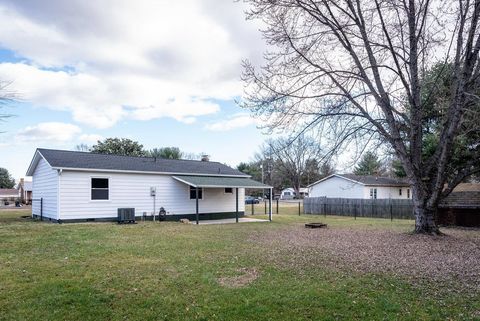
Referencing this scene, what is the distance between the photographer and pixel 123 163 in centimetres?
2031

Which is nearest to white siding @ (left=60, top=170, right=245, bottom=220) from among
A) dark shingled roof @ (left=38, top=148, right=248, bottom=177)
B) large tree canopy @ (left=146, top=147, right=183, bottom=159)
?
dark shingled roof @ (left=38, top=148, right=248, bottom=177)

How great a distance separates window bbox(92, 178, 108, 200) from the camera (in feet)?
60.0

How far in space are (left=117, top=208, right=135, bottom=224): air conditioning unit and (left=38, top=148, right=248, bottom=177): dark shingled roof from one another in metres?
2.30

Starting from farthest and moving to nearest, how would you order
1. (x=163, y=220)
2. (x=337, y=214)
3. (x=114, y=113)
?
(x=114, y=113)
(x=337, y=214)
(x=163, y=220)

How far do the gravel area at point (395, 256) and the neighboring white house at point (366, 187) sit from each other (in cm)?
2172

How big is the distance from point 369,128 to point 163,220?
12.5 meters

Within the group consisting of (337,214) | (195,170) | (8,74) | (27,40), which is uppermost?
(27,40)

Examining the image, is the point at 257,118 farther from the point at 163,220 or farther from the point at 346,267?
the point at 163,220

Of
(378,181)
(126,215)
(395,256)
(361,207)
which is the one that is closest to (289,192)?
(378,181)

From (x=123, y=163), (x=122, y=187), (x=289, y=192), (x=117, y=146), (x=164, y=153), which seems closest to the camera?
(x=122, y=187)

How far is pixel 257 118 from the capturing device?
37.5 ft

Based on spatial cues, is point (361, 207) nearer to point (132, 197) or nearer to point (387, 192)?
point (387, 192)

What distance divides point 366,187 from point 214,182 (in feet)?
61.8

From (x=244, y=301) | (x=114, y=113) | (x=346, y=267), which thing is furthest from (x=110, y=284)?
(x=114, y=113)
